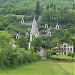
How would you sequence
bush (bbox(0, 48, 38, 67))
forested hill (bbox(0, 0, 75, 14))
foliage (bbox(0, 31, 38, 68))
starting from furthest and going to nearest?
forested hill (bbox(0, 0, 75, 14))
foliage (bbox(0, 31, 38, 68))
bush (bbox(0, 48, 38, 67))

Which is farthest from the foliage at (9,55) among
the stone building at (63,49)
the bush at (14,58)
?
the stone building at (63,49)

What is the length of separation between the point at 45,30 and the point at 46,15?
1045cm

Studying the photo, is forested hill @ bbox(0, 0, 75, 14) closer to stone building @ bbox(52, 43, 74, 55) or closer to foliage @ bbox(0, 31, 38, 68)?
stone building @ bbox(52, 43, 74, 55)

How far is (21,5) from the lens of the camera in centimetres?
13462

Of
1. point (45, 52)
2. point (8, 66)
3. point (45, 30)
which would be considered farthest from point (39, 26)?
point (8, 66)

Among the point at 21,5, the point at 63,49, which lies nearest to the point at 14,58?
the point at 63,49

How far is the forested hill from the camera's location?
122 m

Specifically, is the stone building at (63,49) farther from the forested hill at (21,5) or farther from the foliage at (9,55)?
the forested hill at (21,5)

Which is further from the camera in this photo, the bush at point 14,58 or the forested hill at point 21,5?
the forested hill at point 21,5

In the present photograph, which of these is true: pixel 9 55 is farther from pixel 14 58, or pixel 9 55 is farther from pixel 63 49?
pixel 63 49

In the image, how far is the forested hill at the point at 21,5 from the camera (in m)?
122

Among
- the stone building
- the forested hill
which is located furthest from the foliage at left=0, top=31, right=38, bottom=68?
the forested hill

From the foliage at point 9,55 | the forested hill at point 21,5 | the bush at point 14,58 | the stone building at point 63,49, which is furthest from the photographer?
the forested hill at point 21,5

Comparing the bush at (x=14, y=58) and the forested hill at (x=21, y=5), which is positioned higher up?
the forested hill at (x=21, y=5)
